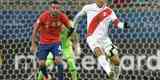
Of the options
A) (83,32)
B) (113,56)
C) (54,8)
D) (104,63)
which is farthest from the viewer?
(83,32)

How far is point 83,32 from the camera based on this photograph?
42.8 feet

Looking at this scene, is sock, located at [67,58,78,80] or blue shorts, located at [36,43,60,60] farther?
blue shorts, located at [36,43,60,60]

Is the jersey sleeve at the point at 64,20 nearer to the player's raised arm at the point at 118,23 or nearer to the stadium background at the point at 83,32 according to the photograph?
the player's raised arm at the point at 118,23

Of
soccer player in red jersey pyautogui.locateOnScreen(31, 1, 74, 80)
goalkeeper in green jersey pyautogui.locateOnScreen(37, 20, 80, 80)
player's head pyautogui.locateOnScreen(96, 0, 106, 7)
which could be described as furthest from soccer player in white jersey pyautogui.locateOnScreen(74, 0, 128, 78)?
goalkeeper in green jersey pyautogui.locateOnScreen(37, 20, 80, 80)

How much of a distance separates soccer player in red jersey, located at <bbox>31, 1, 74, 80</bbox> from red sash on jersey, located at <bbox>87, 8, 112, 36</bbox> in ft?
1.51

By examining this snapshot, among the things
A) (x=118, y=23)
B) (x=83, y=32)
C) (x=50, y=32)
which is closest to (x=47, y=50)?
(x=50, y=32)

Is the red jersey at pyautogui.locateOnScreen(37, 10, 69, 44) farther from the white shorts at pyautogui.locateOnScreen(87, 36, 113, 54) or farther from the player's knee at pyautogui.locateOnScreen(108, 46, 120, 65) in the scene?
the player's knee at pyautogui.locateOnScreen(108, 46, 120, 65)

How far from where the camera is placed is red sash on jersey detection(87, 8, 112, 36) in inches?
421

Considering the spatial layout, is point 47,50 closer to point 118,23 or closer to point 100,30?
point 100,30

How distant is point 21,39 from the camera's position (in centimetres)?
1309

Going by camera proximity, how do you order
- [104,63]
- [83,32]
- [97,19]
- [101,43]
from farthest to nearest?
[83,32], [97,19], [101,43], [104,63]

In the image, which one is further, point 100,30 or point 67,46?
point 67,46

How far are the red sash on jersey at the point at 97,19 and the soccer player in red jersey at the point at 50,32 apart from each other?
1.51 feet

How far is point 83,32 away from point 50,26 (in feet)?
6.50
